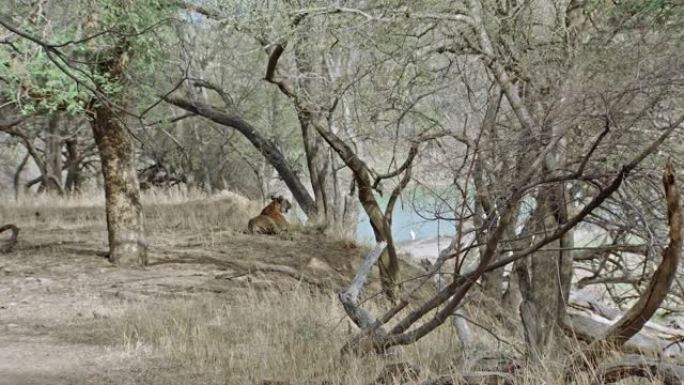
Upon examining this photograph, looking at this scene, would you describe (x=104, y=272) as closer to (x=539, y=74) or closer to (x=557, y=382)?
(x=539, y=74)

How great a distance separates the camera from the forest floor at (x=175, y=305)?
4.95 meters

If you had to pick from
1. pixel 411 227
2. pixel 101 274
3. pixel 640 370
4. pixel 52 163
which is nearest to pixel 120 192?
pixel 101 274

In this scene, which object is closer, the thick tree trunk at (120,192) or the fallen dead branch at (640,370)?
the fallen dead branch at (640,370)

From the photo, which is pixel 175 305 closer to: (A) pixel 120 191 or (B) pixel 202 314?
(B) pixel 202 314

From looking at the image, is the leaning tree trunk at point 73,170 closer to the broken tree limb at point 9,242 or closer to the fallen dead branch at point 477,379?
the broken tree limb at point 9,242

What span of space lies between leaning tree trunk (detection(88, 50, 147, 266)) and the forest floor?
32cm

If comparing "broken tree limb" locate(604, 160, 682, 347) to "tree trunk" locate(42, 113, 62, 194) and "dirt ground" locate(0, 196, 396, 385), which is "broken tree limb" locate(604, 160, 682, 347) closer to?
"dirt ground" locate(0, 196, 396, 385)

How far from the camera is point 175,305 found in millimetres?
Answer: 6867

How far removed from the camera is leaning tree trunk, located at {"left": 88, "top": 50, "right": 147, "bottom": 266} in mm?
8891

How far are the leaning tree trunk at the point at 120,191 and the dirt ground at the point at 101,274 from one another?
289 millimetres

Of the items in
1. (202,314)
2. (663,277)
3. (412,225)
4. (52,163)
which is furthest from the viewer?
(52,163)

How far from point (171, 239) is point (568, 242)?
281 inches

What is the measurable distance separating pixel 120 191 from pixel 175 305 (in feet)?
9.30

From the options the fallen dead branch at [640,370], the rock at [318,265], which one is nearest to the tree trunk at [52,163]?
the rock at [318,265]
